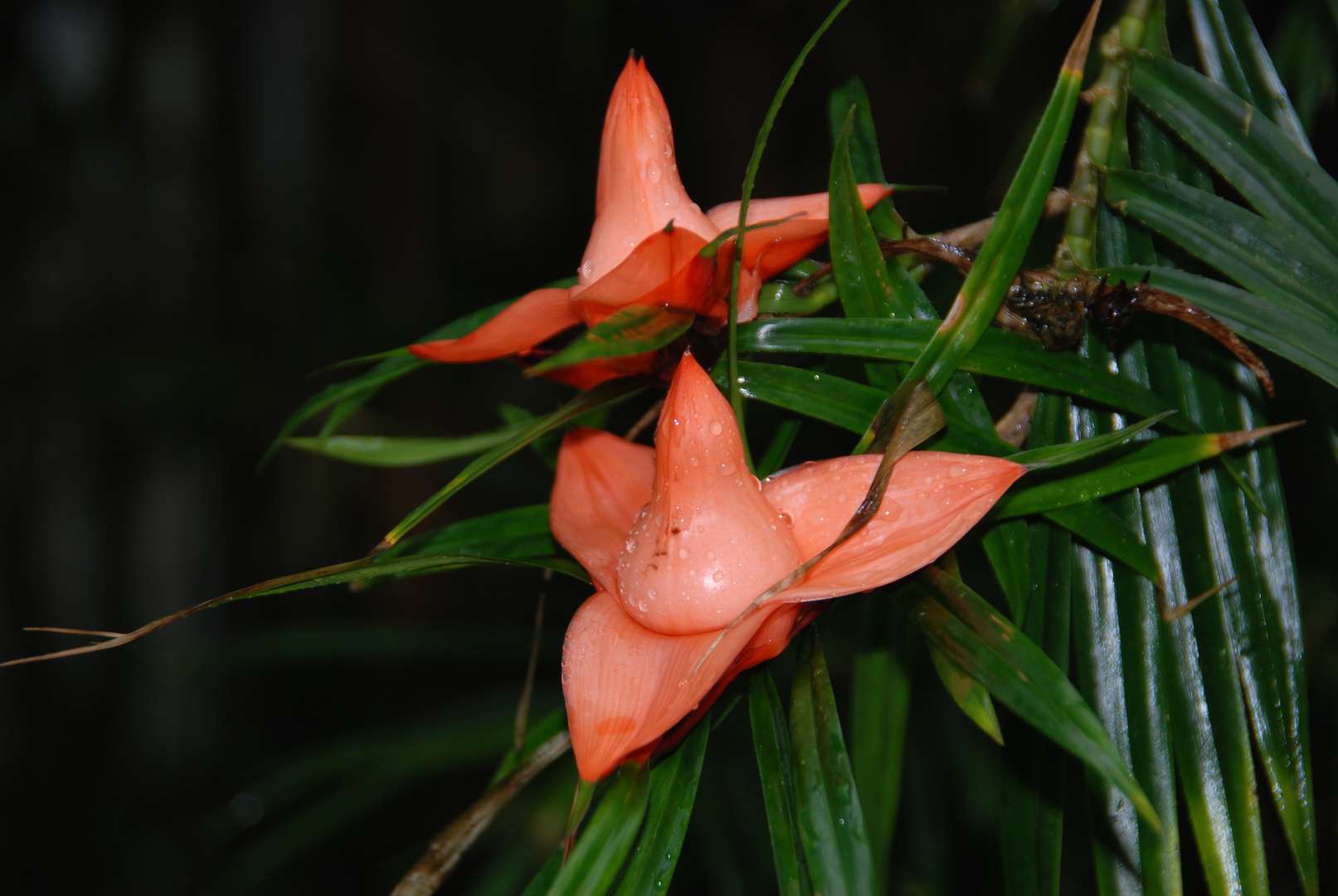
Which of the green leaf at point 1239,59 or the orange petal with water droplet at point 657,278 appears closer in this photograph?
the orange petal with water droplet at point 657,278

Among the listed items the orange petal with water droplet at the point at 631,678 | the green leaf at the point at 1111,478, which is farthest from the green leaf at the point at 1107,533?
the orange petal with water droplet at the point at 631,678

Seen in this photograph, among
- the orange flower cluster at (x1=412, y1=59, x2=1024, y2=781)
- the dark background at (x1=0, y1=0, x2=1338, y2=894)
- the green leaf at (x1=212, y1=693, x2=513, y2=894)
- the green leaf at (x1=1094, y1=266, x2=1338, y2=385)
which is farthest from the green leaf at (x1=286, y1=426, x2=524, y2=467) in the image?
the dark background at (x1=0, y1=0, x2=1338, y2=894)

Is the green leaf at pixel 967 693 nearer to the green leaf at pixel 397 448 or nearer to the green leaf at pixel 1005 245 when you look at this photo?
the green leaf at pixel 1005 245

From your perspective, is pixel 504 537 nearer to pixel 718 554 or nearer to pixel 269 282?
pixel 718 554

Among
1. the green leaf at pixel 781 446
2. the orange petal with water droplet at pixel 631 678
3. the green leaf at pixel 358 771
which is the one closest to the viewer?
the orange petal with water droplet at pixel 631 678

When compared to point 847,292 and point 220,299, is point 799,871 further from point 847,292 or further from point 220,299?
point 220,299
